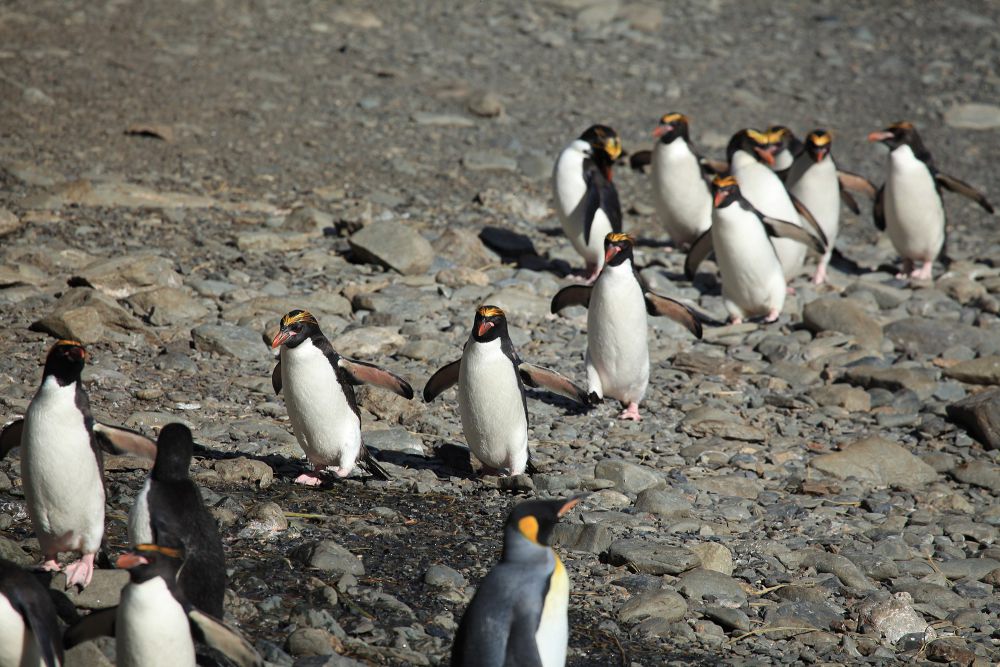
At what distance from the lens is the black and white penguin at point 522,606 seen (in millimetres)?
3461

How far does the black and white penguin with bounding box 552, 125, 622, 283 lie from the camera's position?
863 centimetres

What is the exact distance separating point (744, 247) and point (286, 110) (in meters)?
5.41

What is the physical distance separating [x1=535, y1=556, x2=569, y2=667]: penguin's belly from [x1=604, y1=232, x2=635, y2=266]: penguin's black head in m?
3.11

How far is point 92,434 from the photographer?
14.4 ft

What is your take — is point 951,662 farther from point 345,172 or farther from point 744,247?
point 345,172

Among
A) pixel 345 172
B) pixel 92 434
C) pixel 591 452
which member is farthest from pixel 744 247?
pixel 92 434

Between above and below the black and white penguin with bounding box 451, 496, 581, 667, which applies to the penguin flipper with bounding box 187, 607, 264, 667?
below

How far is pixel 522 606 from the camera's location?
351 centimetres

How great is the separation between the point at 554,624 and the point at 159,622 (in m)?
1.15

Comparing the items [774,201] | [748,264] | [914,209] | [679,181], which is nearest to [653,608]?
[748,264]

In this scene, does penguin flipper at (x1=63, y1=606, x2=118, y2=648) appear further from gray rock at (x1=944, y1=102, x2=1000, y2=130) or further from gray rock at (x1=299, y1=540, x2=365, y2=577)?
gray rock at (x1=944, y1=102, x2=1000, y2=130)

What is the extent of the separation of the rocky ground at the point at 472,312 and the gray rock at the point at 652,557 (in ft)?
0.04

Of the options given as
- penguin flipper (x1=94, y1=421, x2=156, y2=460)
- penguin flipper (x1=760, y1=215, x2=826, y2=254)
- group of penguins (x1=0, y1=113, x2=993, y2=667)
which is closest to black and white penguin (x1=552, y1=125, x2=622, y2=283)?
group of penguins (x1=0, y1=113, x2=993, y2=667)

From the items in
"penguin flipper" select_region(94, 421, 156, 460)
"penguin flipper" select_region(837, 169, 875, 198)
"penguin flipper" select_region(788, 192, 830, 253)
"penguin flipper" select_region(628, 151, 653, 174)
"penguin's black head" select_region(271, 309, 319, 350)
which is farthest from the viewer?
"penguin flipper" select_region(628, 151, 653, 174)
